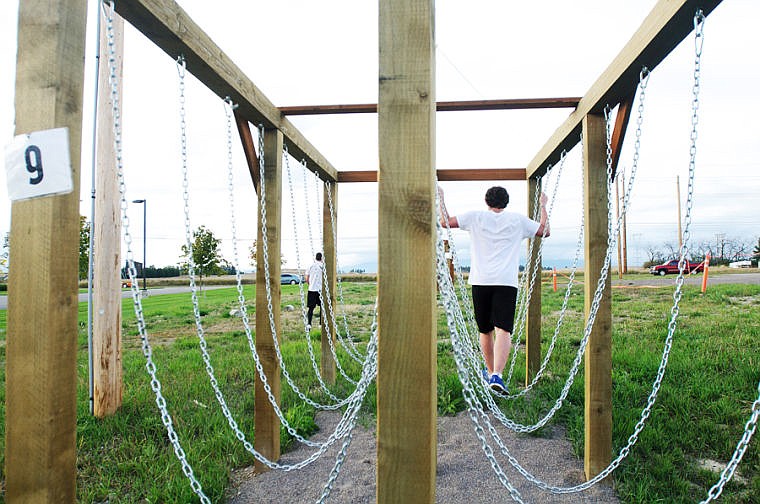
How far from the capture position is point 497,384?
4086mm

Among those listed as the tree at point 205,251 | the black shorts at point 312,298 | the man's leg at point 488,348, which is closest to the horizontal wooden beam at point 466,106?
the man's leg at point 488,348

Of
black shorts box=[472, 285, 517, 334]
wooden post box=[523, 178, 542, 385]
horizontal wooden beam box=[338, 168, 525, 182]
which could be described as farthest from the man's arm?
horizontal wooden beam box=[338, 168, 525, 182]

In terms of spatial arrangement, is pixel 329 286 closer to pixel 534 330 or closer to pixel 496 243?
pixel 496 243

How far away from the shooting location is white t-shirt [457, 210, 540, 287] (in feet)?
13.2

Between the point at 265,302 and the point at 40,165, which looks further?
the point at 265,302

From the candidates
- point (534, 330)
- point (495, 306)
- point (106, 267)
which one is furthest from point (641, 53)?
point (106, 267)

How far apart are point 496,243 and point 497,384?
119 cm

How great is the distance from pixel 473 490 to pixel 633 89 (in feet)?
7.81

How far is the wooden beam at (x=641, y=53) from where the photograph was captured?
192 centimetres

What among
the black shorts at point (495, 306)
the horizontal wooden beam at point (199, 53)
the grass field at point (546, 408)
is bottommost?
the grass field at point (546, 408)

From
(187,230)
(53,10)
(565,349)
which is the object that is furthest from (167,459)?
(565,349)

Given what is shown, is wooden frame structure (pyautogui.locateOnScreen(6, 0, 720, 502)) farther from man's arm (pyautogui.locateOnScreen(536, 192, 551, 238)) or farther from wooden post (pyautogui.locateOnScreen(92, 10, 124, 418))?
man's arm (pyautogui.locateOnScreen(536, 192, 551, 238))

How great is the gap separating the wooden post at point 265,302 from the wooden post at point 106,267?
4.89 feet

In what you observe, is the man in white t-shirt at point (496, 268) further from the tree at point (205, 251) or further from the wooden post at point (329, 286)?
the tree at point (205, 251)
